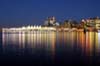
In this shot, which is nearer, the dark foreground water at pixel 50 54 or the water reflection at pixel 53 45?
the dark foreground water at pixel 50 54

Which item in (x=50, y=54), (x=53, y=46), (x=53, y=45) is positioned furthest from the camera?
(x=53, y=45)

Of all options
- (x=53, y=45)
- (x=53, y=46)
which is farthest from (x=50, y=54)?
(x=53, y=45)

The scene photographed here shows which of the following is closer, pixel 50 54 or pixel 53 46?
pixel 50 54

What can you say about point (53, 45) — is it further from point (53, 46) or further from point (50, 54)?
point (50, 54)

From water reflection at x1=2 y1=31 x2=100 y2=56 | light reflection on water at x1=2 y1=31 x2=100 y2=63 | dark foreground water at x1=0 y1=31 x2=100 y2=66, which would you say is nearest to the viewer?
dark foreground water at x1=0 y1=31 x2=100 y2=66

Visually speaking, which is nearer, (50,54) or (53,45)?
(50,54)

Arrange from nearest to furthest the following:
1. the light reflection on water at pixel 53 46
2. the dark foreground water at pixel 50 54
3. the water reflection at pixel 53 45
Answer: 1. the dark foreground water at pixel 50 54
2. the light reflection on water at pixel 53 46
3. the water reflection at pixel 53 45

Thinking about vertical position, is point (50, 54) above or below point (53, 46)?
below

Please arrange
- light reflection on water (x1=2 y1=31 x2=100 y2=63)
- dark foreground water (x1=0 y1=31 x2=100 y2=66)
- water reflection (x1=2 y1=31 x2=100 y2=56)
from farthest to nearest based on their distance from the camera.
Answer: water reflection (x1=2 y1=31 x2=100 y2=56) < light reflection on water (x1=2 y1=31 x2=100 y2=63) < dark foreground water (x1=0 y1=31 x2=100 y2=66)

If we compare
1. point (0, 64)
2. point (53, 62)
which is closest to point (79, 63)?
point (53, 62)

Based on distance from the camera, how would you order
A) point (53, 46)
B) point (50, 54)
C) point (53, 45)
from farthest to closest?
point (53, 45) → point (53, 46) → point (50, 54)

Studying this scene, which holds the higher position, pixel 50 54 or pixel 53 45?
pixel 53 45

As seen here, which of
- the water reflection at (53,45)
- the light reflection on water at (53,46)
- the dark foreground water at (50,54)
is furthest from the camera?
the water reflection at (53,45)

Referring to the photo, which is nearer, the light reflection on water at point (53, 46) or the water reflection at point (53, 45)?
the light reflection on water at point (53, 46)
